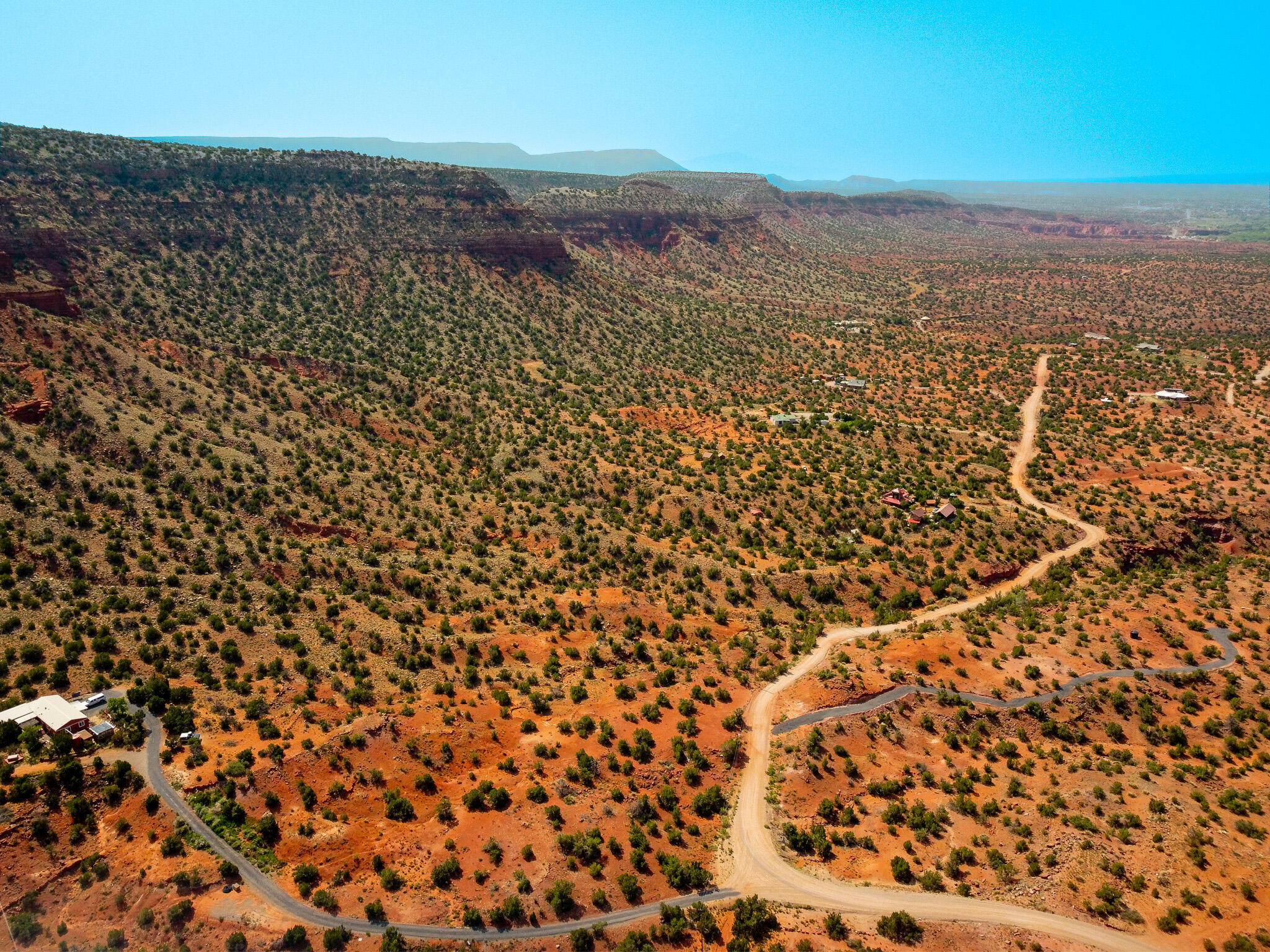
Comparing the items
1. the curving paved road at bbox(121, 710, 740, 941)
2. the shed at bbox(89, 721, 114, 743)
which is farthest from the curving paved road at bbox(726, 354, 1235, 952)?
the shed at bbox(89, 721, 114, 743)

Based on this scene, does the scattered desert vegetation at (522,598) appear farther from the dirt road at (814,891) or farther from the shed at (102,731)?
the dirt road at (814,891)

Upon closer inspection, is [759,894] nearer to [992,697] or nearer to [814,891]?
[814,891]

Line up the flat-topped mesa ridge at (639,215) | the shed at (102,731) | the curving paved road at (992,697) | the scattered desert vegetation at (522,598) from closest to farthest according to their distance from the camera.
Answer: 1. the scattered desert vegetation at (522,598)
2. the shed at (102,731)
3. the curving paved road at (992,697)
4. the flat-topped mesa ridge at (639,215)

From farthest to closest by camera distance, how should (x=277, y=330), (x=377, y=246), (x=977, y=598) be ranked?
1. (x=377, y=246)
2. (x=277, y=330)
3. (x=977, y=598)

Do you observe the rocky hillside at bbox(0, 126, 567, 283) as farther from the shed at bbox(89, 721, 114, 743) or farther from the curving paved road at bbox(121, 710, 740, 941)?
the curving paved road at bbox(121, 710, 740, 941)

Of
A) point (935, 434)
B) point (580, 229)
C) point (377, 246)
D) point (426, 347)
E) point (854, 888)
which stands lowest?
point (854, 888)

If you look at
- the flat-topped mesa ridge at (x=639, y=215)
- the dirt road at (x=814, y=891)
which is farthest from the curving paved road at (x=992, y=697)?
the flat-topped mesa ridge at (x=639, y=215)

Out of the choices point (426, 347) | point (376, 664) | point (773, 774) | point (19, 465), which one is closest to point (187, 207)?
point (426, 347)

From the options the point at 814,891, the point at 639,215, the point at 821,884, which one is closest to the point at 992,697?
the point at 821,884

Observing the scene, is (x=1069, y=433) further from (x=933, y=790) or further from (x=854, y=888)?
(x=854, y=888)

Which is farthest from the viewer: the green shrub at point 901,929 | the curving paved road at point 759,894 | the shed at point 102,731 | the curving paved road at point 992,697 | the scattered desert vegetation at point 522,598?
the curving paved road at point 992,697

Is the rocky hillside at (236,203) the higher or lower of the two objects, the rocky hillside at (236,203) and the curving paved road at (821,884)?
the higher
